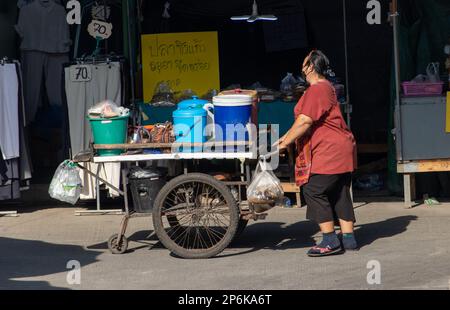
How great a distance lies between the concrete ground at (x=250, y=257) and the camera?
7461 millimetres

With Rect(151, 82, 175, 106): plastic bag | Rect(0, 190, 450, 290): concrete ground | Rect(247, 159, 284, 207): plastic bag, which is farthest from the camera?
Rect(151, 82, 175, 106): plastic bag

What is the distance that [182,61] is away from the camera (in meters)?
10.7

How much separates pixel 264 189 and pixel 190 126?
A: 0.85 m

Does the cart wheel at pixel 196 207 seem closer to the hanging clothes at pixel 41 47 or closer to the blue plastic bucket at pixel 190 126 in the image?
the blue plastic bucket at pixel 190 126

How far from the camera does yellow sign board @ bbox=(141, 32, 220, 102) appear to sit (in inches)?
420

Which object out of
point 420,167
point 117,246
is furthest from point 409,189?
point 117,246

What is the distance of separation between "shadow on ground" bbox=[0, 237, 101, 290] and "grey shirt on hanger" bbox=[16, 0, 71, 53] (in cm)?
249

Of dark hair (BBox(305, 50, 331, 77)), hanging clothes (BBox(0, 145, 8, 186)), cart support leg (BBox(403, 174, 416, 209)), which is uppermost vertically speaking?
dark hair (BBox(305, 50, 331, 77))

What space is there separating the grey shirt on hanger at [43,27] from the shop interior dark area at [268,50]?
155 mm

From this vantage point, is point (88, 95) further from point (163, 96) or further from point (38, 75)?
point (38, 75)

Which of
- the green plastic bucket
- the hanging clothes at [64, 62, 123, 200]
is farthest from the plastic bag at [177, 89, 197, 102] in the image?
the green plastic bucket

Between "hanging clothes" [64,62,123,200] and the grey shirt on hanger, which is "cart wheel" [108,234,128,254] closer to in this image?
"hanging clothes" [64,62,123,200]

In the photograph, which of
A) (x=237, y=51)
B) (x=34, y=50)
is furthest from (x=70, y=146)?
(x=237, y=51)

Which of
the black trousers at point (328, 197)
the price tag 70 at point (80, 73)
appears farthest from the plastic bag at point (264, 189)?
the price tag 70 at point (80, 73)
